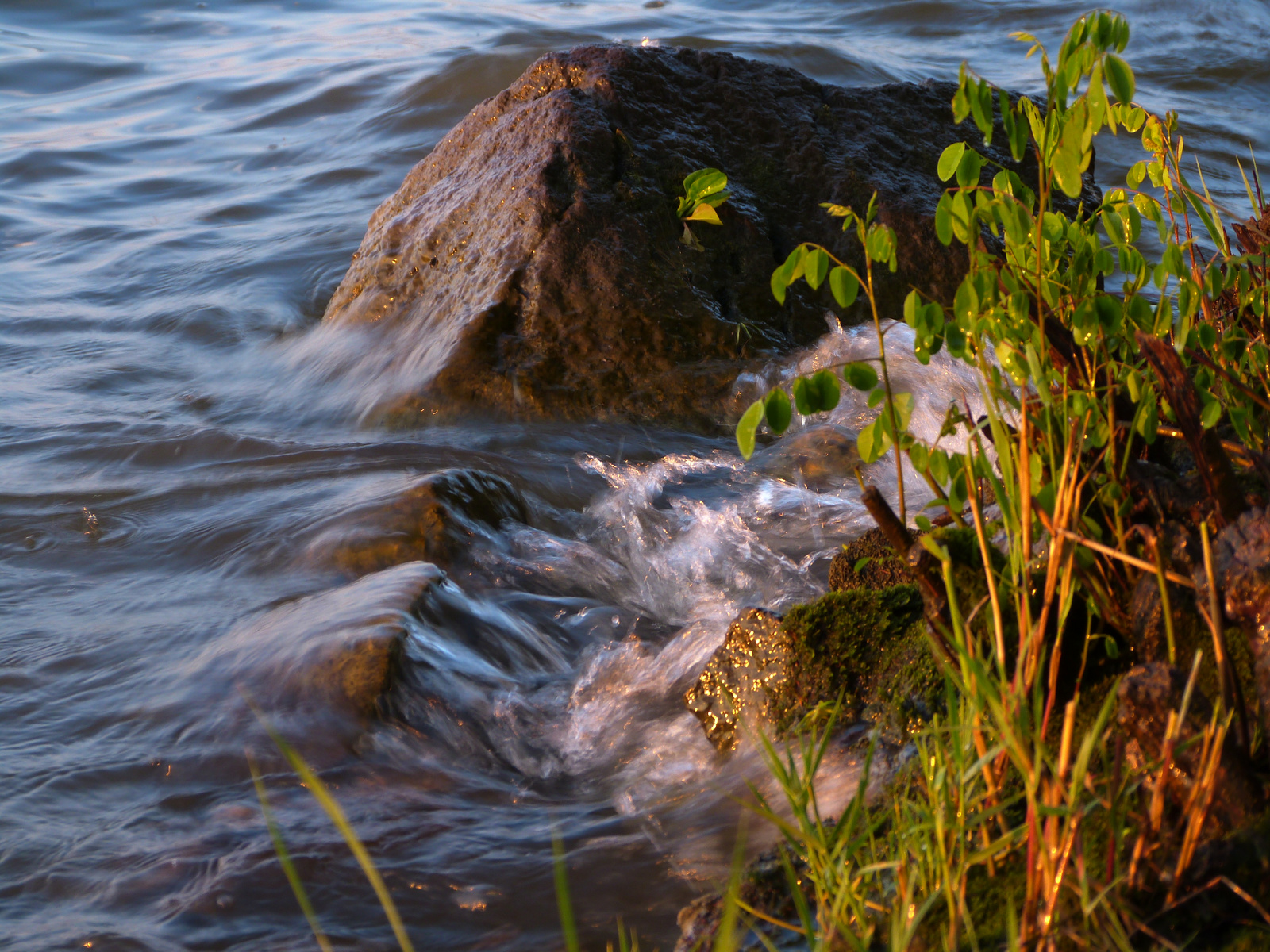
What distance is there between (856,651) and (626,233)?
9.96 feet

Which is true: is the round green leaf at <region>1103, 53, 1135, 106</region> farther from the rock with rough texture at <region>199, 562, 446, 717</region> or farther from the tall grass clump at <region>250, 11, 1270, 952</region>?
the rock with rough texture at <region>199, 562, 446, 717</region>

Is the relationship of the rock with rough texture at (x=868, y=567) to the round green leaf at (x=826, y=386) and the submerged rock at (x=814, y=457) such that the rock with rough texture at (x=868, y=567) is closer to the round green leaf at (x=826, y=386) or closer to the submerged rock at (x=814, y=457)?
the round green leaf at (x=826, y=386)

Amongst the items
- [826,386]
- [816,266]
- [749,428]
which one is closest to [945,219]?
[816,266]

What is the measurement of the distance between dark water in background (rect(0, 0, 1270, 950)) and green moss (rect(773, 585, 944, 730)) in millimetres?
228

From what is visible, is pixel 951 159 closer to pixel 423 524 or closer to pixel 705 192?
pixel 705 192

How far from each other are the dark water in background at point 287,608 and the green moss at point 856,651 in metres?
0.23

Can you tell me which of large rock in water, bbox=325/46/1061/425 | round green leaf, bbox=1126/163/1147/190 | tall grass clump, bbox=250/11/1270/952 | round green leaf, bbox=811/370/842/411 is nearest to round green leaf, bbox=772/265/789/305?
tall grass clump, bbox=250/11/1270/952

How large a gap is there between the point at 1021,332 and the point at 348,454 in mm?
3443

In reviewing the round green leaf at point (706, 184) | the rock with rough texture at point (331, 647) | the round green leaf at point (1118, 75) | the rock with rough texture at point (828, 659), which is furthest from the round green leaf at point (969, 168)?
the rock with rough texture at point (331, 647)

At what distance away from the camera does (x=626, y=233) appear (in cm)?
491

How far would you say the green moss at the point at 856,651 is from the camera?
225 cm

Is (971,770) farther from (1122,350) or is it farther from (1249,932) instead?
(1122,350)

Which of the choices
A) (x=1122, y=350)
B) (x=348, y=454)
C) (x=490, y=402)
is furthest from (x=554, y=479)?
(x=1122, y=350)

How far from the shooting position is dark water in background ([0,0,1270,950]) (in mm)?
2295
